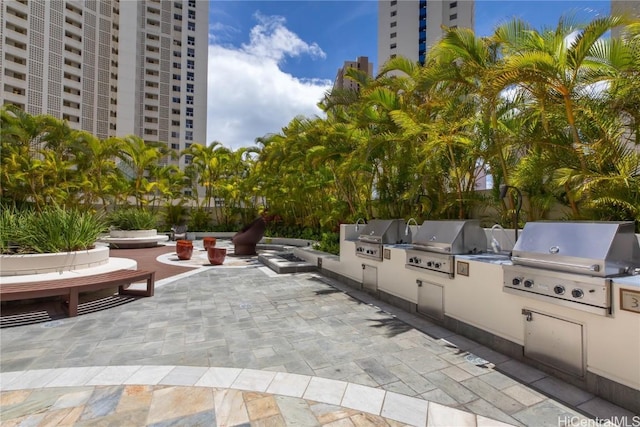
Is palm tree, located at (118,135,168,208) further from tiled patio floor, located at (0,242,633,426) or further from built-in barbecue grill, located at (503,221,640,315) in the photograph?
built-in barbecue grill, located at (503,221,640,315)

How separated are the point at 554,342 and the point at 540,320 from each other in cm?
21

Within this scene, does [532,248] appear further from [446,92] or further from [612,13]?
[446,92]

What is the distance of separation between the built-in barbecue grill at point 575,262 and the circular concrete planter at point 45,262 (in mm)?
6721

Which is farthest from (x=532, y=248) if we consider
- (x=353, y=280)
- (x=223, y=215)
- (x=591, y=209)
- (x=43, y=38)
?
(x=43, y=38)

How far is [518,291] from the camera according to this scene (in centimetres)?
317

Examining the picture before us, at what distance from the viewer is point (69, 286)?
472 cm

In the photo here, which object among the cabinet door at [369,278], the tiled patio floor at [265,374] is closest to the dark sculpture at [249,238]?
the cabinet door at [369,278]

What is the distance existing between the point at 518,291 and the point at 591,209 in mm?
1905

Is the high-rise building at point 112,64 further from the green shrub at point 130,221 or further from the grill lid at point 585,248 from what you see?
the grill lid at point 585,248

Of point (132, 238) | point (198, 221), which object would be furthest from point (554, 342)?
point (198, 221)

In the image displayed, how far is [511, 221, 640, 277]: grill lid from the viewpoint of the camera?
8.57 feet

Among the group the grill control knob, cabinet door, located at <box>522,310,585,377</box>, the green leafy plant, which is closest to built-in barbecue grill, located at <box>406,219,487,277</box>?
cabinet door, located at <box>522,310,585,377</box>

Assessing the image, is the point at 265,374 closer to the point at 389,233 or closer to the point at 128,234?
the point at 389,233

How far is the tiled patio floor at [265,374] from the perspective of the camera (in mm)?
2416
